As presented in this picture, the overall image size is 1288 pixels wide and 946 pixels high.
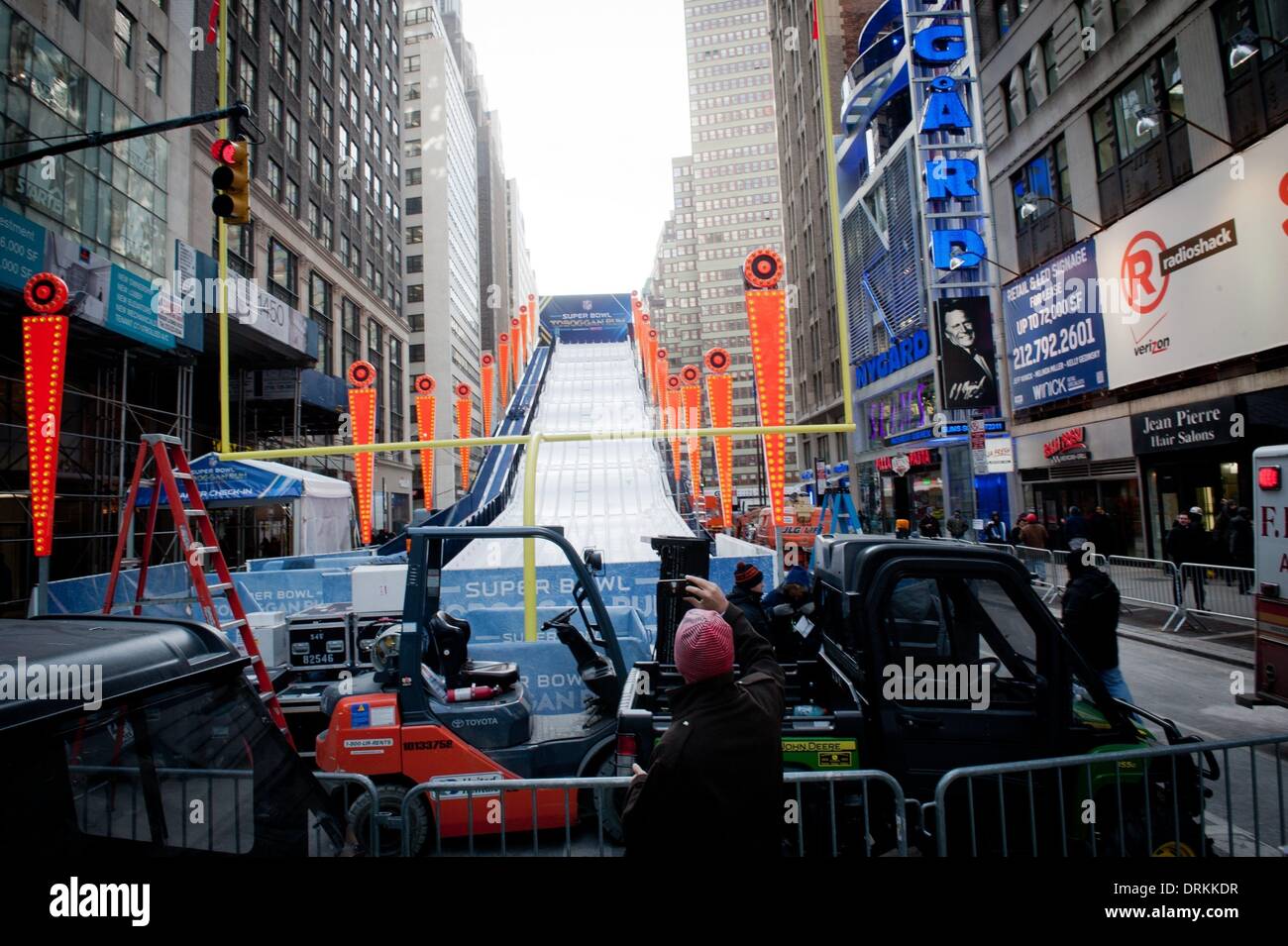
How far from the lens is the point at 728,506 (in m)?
19.4

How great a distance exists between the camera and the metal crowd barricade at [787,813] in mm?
3217

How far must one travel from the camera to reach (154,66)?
19781 millimetres

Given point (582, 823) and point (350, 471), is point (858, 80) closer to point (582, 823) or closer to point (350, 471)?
point (350, 471)

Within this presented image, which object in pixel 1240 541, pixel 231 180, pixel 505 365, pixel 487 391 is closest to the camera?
pixel 231 180

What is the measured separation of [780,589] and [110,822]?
5.22 meters

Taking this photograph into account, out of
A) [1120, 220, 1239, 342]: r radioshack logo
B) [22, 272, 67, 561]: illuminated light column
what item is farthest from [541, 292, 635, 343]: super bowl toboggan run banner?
[22, 272, 67, 561]: illuminated light column

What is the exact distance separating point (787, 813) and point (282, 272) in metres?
32.9

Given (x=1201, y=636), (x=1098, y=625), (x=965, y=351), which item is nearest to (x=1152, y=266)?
(x=965, y=351)

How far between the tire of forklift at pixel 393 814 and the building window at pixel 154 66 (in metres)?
23.3

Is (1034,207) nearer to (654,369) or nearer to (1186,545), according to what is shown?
(1186,545)

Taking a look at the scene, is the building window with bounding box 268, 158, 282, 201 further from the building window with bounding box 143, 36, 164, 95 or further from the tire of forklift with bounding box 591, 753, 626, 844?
the tire of forklift with bounding box 591, 753, 626, 844

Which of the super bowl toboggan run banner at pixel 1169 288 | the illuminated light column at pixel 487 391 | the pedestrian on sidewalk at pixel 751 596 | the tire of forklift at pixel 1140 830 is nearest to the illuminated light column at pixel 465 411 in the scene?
the illuminated light column at pixel 487 391

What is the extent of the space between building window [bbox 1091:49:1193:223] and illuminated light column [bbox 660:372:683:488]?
12990mm
